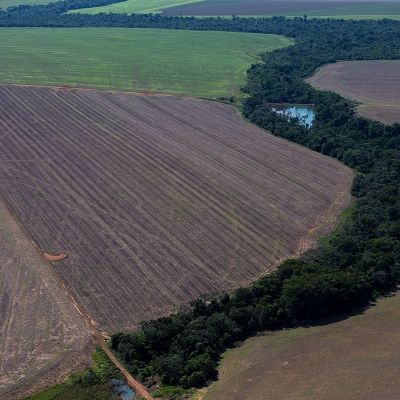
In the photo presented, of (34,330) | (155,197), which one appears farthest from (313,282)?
(155,197)

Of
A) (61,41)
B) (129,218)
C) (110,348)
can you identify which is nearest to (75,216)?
(129,218)

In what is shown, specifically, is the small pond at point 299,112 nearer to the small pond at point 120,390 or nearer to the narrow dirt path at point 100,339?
the narrow dirt path at point 100,339

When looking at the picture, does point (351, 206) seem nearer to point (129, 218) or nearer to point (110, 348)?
point (129, 218)

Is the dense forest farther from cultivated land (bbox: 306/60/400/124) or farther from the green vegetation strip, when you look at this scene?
cultivated land (bbox: 306/60/400/124)

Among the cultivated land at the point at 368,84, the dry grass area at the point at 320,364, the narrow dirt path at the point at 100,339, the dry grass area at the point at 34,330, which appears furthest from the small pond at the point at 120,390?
the cultivated land at the point at 368,84

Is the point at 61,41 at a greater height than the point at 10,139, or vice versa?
the point at 61,41

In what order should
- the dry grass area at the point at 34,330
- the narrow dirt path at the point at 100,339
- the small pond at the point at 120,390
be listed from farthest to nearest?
1. the dry grass area at the point at 34,330
2. the narrow dirt path at the point at 100,339
3. the small pond at the point at 120,390

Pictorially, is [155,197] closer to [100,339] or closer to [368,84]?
[100,339]
